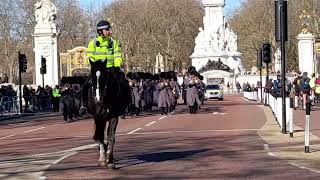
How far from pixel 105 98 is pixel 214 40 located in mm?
90393

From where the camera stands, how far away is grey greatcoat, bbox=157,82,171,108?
37062 mm

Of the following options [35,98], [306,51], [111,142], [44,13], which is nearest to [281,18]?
[111,142]

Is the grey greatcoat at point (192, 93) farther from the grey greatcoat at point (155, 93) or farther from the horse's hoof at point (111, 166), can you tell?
the horse's hoof at point (111, 166)

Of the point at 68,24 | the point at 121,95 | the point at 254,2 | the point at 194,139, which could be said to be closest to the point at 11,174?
the point at 121,95

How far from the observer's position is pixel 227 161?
1447 centimetres

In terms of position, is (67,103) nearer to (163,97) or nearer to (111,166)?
(163,97)

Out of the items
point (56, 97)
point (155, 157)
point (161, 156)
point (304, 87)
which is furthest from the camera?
point (56, 97)

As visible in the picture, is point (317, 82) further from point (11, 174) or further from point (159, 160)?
point (11, 174)

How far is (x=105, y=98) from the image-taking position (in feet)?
43.1

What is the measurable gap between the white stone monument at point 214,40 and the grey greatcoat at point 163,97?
6433 cm

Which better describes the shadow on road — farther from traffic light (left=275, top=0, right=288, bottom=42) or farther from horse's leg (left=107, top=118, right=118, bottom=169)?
traffic light (left=275, top=0, right=288, bottom=42)

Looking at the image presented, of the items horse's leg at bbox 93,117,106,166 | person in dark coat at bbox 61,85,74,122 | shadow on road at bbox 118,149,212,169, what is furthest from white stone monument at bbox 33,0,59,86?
horse's leg at bbox 93,117,106,166

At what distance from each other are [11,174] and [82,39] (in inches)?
3691

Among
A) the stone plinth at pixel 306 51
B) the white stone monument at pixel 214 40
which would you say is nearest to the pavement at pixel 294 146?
the stone plinth at pixel 306 51
